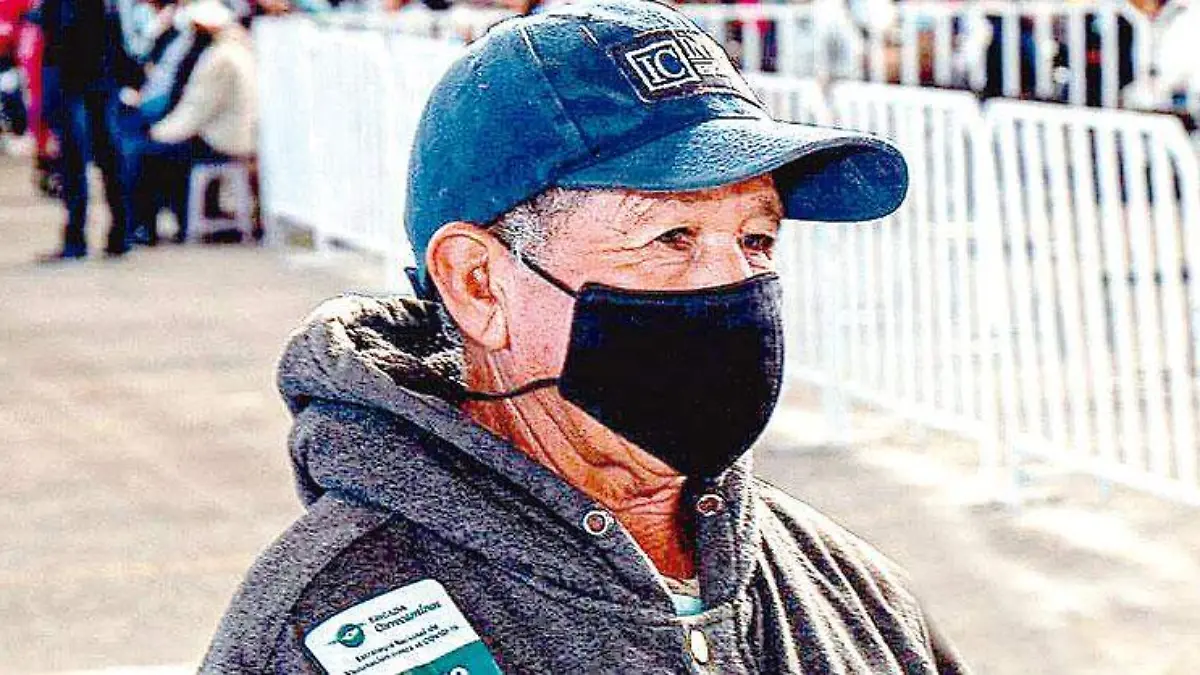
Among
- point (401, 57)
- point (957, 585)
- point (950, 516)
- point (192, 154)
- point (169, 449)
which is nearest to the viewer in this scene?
point (957, 585)

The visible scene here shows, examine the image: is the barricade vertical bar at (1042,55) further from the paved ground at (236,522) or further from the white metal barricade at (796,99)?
the white metal barricade at (796,99)

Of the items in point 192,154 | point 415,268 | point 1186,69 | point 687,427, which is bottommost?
point 192,154

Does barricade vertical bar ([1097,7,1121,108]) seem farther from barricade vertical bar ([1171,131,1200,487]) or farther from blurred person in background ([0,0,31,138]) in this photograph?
blurred person in background ([0,0,31,138])

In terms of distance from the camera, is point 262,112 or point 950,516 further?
point 262,112

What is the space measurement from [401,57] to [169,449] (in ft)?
12.2

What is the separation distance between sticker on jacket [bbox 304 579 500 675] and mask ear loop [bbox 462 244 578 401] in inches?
10.4

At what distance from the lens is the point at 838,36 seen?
15.9 m

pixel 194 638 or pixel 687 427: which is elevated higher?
pixel 687 427

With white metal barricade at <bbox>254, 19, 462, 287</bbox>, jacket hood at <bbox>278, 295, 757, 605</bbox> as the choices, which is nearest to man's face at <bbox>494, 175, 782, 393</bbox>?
jacket hood at <bbox>278, 295, 757, 605</bbox>

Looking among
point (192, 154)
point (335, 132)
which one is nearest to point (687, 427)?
point (335, 132)

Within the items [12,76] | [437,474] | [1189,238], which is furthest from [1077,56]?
[437,474]

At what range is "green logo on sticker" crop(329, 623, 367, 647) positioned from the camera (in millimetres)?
2156

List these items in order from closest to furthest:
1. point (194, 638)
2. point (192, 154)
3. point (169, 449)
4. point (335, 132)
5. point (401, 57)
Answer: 1. point (194, 638)
2. point (169, 449)
3. point (401, 57)
4. point (335, 132)
5. point (192, 154)

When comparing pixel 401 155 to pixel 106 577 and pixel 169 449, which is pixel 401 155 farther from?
pixel 106 577
